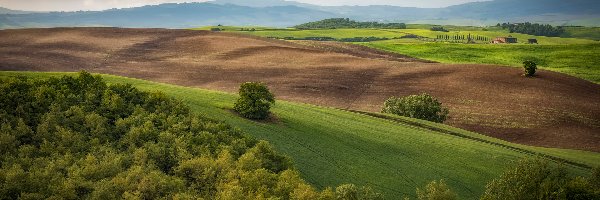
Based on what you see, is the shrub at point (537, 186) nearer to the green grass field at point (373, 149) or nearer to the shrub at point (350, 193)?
the green grass field at point (373, 149)

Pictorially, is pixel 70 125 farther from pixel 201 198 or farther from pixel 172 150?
pixel 201 198

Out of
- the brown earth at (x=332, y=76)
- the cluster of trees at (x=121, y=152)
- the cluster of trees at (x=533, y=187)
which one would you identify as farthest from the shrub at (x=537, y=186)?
the brown earth at (x=332, y=76)

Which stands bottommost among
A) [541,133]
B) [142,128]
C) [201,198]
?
[541,133]

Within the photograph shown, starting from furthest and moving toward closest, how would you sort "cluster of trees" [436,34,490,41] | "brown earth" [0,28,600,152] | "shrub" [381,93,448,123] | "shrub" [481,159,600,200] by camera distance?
"cluster of trees" [436,34,490,41], "brown earth" [0,28,600,152], "shrub" [381,93,448,123], "shrub" [481,159,600,200]

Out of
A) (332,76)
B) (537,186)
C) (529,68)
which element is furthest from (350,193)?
(529,68)

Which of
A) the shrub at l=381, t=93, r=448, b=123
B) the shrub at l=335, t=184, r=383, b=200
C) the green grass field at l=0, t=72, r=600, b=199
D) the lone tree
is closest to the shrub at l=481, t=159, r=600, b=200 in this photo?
the green grass field at l=0, t=72, r=600, b=199

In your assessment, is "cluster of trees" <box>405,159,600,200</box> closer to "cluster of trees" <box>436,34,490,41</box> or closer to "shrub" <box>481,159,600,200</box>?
→ "shrub" <box>481,159,600,200</box>

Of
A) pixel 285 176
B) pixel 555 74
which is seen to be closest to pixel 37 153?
pixel 285 176

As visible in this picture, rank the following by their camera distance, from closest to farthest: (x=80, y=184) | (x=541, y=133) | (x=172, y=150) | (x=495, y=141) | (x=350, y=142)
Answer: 1. (x=80, y=184)
2. (x=172, y=150)
3. (x=350, y=142)
4. (x=495, y=141)
5. (x=541, y=133)
